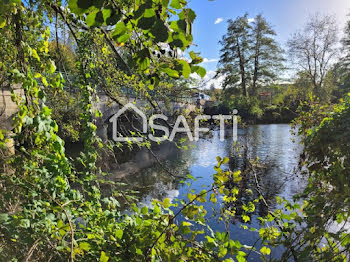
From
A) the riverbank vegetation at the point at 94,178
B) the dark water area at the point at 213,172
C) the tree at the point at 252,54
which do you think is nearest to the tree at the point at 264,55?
the tree at the point at 252,54

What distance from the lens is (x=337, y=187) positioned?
1.90 metres

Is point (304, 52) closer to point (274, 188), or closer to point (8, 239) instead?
point (274, 188)

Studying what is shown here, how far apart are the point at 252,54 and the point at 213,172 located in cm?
2361

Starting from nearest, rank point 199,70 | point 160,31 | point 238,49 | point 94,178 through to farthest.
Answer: point 160,31
point 199,70
point 94,178
point 238,49

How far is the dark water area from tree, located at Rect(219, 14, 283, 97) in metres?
13.3

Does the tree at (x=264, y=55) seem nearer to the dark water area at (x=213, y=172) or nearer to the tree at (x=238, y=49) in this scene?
the tree at (x=238, y=49)

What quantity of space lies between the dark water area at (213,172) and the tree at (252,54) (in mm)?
13325

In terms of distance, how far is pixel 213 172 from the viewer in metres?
11.0

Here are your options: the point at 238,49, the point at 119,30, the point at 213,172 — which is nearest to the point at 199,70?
the point at 119,30

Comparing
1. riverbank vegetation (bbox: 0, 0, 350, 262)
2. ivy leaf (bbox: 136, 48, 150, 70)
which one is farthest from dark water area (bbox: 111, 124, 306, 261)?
ivy leaf (bbox: 136, 48, 150, 70)

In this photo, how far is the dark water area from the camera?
646cm

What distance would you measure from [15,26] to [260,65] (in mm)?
31667

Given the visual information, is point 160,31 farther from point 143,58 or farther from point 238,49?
point 238,49

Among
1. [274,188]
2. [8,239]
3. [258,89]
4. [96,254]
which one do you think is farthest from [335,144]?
[258,89]
